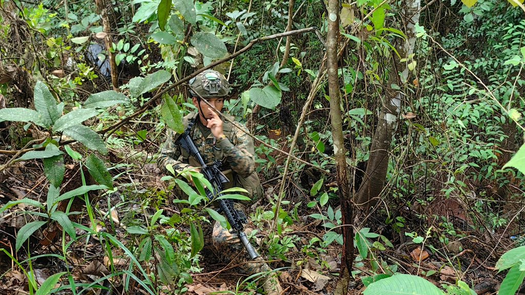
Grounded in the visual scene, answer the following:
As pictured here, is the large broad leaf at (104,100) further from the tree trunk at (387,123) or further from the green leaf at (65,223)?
the tree trunk at (387,123)

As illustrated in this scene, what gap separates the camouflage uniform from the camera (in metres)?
3.34

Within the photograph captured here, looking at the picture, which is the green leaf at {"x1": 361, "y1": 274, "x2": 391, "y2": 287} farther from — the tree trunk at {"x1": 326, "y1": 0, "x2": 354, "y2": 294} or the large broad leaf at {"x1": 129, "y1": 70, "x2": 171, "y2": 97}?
the large broad leaf at {"x1": 129, "y1": 70, "x2": 171, "y2": 97}

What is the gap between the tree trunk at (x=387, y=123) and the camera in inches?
140

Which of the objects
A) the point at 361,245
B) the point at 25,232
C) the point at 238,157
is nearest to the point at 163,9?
the point at 25,232

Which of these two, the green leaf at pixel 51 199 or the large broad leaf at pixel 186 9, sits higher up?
the large broad leaf at pixel 186 9

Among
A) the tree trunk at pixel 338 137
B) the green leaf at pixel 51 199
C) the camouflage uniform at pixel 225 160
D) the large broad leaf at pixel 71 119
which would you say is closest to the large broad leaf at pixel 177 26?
the large broad leaf at pixel 71 119

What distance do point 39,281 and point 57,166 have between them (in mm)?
1261

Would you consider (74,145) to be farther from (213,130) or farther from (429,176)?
(429,176)

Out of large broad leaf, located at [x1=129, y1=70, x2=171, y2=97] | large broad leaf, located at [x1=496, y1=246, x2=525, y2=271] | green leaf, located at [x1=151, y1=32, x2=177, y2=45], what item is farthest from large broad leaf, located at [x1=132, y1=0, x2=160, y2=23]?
large broad leaf, located at [x1=496, y1=246, x2=525, y2=271]

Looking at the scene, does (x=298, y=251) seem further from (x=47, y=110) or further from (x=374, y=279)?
(x=47, y=110)

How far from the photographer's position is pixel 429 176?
13.2 feet

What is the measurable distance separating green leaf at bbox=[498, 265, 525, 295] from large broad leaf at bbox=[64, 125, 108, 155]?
1.05m

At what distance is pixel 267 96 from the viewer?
177 cm

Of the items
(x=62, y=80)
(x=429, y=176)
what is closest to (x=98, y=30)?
(x=62, y=80)
